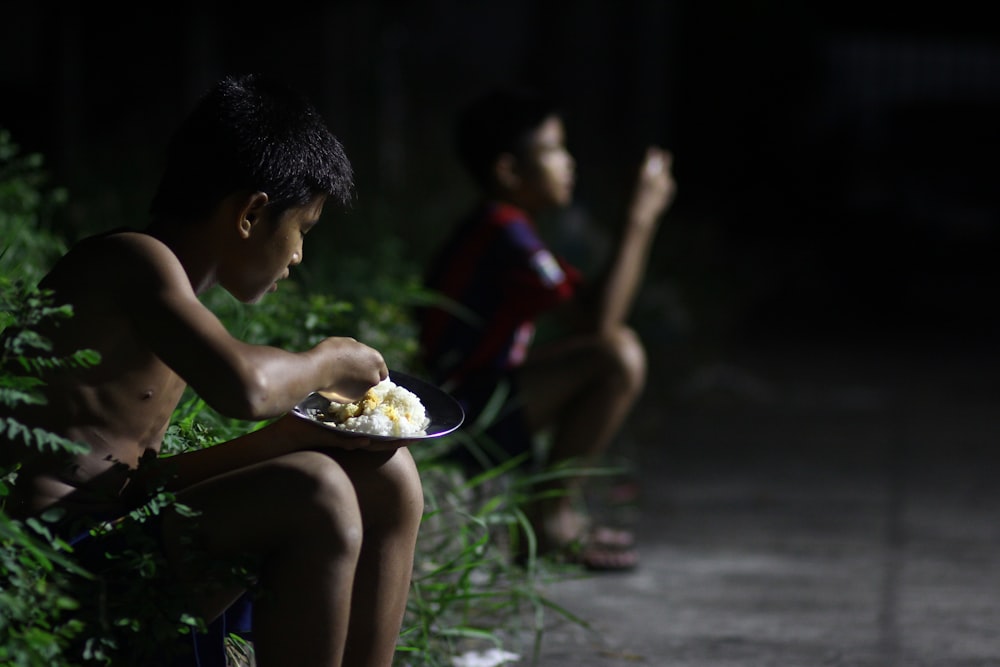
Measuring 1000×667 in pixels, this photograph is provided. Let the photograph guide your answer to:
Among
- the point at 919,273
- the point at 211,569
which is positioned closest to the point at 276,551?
the point at 211,569

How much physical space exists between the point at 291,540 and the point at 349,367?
0.95 ft

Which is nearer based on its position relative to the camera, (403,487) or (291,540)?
(291,540)

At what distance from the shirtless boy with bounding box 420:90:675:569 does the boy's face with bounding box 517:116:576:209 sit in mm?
47

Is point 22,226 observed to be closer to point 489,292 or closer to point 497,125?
point 489,292

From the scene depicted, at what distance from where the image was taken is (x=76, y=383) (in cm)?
222

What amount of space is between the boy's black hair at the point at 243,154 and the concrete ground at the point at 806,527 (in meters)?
1.33

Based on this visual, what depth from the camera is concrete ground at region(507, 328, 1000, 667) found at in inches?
135

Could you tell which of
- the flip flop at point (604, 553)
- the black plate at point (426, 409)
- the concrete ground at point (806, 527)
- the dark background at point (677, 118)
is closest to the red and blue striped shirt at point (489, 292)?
the dark background at point (677, 118)

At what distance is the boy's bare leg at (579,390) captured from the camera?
4.18 meters

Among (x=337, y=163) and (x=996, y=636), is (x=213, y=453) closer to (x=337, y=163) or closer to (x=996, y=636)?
(x=337, y=163)

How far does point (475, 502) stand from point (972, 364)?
4782 mm

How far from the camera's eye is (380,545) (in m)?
2.38

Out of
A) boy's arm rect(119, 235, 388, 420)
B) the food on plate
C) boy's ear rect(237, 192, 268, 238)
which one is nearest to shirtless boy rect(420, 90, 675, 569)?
the food on plate

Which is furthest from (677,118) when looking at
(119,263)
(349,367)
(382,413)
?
(119,263)
